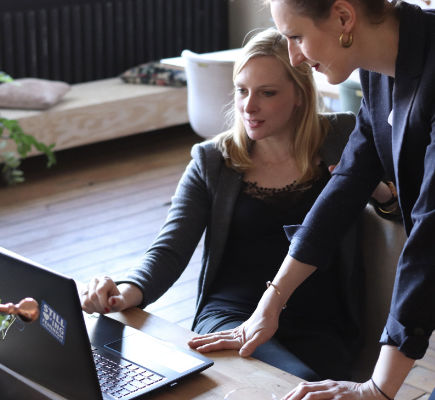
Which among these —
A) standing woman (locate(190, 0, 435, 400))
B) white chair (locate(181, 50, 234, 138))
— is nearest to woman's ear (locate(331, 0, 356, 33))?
standing woman (locate(190, 0, 435, 400))

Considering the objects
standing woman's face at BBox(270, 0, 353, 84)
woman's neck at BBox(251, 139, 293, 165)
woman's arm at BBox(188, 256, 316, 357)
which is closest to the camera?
standing woman's face at BBox(270, 0, 353, 84)

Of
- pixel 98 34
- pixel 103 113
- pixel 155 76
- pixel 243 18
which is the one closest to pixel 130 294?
pixel 103 113

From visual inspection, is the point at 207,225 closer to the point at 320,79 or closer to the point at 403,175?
the point at 403,175

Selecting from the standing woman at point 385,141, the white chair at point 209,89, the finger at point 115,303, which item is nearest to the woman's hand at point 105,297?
the finger at point 115,303

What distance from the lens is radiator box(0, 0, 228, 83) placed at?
5488 mm

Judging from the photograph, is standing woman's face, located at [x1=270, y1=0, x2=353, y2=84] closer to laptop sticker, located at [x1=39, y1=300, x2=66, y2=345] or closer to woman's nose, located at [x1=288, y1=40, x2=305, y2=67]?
woman's nose, located at [x1=288, y1=40, x2=305, y2=67]

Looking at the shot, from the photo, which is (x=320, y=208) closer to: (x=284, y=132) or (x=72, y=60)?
(x=284, y=132)

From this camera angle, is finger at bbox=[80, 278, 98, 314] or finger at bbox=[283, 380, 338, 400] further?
finger at bbox=[80, 278, 98, 314]

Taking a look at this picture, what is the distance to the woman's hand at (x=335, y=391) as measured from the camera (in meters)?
1.18

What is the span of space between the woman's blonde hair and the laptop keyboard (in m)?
A: 0.73

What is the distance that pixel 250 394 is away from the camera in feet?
4.03

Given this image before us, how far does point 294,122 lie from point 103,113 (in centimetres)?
327

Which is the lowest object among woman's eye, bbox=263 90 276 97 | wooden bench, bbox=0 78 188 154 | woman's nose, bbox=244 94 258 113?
wooden bench, bbox=0 78 188 154

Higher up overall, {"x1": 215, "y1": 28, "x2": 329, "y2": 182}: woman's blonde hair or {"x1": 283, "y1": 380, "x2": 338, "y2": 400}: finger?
{"x1": 215, "y1": 28, "x2": 329, "y2": 182}: woman's blonde hair
